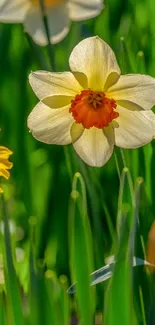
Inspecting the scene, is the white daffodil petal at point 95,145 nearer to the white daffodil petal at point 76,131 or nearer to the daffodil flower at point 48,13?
Result: the white daffodil petal at point 76,131

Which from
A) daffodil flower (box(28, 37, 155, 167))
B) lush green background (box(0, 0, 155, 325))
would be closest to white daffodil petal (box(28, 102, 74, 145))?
daffodil flower (box(28, 37, 155, 167))

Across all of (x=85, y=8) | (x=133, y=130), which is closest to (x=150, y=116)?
(x=133, y=130)

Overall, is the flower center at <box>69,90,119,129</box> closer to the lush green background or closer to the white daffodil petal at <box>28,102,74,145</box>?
the white daffodil petal at <box>28,102,74,145</box>

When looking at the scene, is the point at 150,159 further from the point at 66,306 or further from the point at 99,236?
the point at 66,306

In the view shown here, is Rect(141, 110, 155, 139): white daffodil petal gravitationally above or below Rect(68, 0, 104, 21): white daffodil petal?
below

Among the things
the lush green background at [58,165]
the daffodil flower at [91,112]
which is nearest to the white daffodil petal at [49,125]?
the daffodil flower at [91,112]

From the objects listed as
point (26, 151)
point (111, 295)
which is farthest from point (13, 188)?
point (111, 295)
